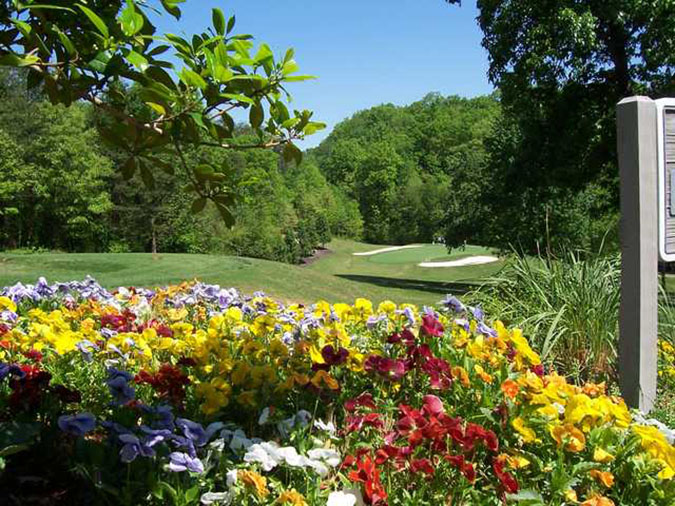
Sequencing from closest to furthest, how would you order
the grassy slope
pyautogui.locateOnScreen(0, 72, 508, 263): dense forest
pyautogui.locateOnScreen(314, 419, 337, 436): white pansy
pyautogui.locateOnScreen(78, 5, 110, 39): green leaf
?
pyautogui.locateOnScreen(78, 5, 110, 39): green leaf → pyautogui.locateOnScreen(314, 419, 337, 436): white pansy → pyautogui.locateOnScreen(0, 72, 508, 263): dense forest → the grassy slope

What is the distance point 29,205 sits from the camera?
91.1 feet

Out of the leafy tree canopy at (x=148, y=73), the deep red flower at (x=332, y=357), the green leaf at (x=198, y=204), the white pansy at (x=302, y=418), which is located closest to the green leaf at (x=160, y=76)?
the leafy tree canopy at (x=148, y=73)

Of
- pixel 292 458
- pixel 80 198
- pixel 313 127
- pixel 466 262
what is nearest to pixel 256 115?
pixel 313 127

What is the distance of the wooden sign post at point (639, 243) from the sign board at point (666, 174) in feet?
0.11

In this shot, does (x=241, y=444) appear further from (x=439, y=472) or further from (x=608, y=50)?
(x=608, y=50)

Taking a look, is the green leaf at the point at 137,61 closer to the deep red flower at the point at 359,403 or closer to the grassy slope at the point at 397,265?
the deep red flower at the point at 359,403

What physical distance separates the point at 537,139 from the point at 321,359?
503 inches

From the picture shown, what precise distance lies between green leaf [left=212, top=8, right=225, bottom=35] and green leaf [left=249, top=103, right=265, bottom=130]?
0.22m

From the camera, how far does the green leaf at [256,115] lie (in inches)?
61.1

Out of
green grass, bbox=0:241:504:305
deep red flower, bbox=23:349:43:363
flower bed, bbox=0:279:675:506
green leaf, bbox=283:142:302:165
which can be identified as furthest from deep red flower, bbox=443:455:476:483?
green grass, bbox=0:241:504:305

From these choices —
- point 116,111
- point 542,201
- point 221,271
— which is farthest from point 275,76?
point 542,201

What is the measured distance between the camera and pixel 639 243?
9.83 ft

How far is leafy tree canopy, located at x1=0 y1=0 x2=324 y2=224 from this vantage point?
1.28 meters

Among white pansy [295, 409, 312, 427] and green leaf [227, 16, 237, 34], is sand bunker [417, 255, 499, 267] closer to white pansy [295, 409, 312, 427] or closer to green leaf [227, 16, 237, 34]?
white pansy [295, 409, 312, 427]
